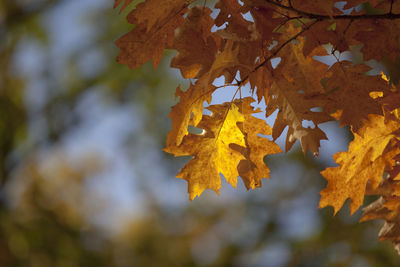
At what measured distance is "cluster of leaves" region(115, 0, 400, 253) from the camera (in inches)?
35.8

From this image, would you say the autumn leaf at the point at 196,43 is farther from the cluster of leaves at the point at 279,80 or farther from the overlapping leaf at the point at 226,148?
the overlapping leaf at the point at 226,148

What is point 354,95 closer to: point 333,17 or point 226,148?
point 333,17

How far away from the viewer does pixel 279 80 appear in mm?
936

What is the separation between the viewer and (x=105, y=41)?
916 centimetres

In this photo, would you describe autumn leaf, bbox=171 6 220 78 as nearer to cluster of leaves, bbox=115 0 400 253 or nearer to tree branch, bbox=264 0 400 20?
cluster of leaves, bbox=115 0 400 253

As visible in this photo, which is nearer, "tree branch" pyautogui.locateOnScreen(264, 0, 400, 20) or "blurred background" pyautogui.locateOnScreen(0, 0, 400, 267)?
"tree branch" pyautogui.locateOnScreen(264, 0, 400, 20)

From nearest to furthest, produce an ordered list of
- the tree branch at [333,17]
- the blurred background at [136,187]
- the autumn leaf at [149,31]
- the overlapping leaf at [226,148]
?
the tree branch at [333,17]
the autumn leaf at [149,31]
the overlapping leaf at [226,148]
the blurred background at [136,187]

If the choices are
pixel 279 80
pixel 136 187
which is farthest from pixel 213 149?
pixel 136 187

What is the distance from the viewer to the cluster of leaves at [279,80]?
909mm

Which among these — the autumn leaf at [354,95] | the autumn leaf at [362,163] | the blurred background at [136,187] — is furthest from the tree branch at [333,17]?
the blurred background at [136,187]

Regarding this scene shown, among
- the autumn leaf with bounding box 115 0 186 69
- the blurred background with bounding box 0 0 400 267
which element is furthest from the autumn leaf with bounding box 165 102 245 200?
the blurred background with bounding box 0 0 400 267

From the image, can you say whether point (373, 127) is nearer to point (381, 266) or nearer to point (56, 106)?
point (381, 266)

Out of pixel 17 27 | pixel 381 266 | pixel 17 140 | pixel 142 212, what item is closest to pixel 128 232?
pixel 142 212

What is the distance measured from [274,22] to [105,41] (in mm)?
8876
